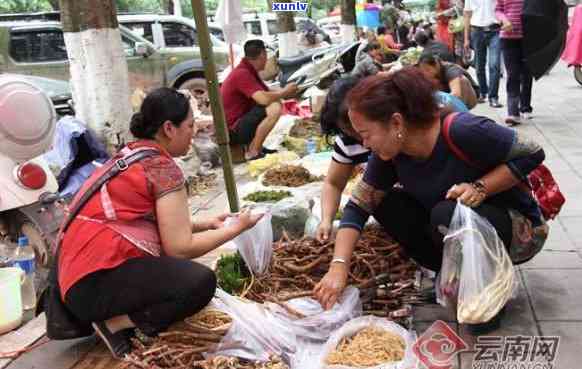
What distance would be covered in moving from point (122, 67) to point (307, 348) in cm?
326

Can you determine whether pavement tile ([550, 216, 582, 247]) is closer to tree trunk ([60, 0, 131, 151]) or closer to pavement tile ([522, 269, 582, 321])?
pavement tile ([522, 269, 582, 321])

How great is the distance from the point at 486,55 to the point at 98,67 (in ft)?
19.3

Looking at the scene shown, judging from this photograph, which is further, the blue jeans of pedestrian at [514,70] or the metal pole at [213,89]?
the blue jeans of pedestrian at [514,70]

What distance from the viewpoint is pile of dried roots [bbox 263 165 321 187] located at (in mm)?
4789

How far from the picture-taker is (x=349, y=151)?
307 cm

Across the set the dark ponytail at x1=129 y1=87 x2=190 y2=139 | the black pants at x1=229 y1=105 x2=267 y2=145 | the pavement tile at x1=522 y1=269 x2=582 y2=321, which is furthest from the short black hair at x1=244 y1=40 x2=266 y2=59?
the pavement tile at x1=522 y1=269 x2=582 y2=321

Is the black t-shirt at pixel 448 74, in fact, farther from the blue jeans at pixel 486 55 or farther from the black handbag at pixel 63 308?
the blue jeans at pixel 486 55

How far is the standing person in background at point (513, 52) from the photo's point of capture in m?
6.92

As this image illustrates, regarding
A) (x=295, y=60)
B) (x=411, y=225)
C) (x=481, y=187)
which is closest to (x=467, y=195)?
(x=481, y=187)

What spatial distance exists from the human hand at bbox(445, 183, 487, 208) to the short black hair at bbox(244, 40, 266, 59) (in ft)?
14.8

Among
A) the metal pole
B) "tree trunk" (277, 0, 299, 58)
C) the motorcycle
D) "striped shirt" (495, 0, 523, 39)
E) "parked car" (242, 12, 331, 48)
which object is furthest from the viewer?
"parked car" (242, 12, 331, 48)

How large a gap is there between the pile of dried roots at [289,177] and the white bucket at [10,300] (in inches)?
81.6

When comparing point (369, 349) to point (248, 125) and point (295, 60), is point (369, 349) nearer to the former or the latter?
point (248, 125)

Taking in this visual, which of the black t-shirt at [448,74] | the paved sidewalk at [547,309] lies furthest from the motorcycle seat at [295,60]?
the paved sidewalk at [547,309]
